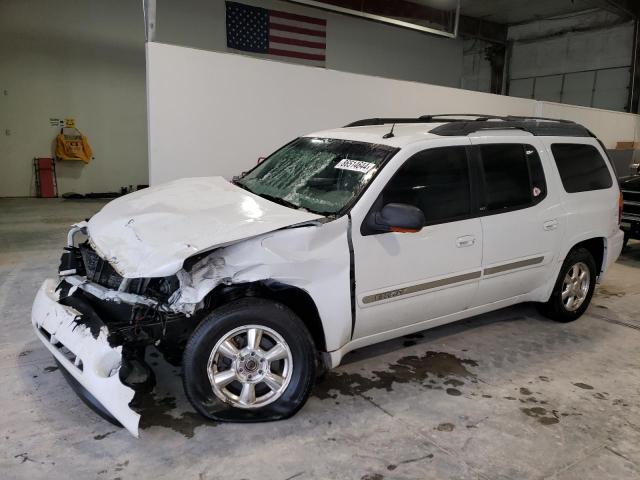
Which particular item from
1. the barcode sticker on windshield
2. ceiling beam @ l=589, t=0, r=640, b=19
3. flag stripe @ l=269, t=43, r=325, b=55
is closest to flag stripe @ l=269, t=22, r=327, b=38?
flag stripe @ l=269, t=43, r=325, b=55

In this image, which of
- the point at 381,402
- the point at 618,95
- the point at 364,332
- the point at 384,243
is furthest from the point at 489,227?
the point at 618,95

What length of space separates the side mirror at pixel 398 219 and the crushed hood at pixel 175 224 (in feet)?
1.18

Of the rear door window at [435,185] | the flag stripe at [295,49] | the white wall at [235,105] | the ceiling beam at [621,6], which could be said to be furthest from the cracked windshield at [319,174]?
the ceiling beam at [621,6]

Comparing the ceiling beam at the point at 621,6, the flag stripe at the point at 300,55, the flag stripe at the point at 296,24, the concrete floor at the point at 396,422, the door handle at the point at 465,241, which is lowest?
the concrete floor at the point at 396,422

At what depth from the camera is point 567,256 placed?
13.8 feet

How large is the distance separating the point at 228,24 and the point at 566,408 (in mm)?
9325

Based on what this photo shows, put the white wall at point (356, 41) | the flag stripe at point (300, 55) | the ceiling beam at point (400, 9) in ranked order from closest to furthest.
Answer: the ceiling beam at point (400, 9), the flag stripe at point (300, 55), the white wall at point (356, 41)

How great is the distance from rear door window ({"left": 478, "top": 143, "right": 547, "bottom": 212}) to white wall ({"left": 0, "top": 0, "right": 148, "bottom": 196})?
35.3ft

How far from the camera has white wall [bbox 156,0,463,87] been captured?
39.9ft

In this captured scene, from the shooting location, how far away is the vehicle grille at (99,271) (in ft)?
9.60

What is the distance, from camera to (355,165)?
10.6 ft

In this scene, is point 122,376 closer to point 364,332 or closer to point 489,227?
point 364,332

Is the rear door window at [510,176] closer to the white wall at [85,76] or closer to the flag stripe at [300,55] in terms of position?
the flag stripe at [300,55]

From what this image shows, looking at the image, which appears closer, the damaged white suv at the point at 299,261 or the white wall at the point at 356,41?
the damaged white suv at the point at 299,261
